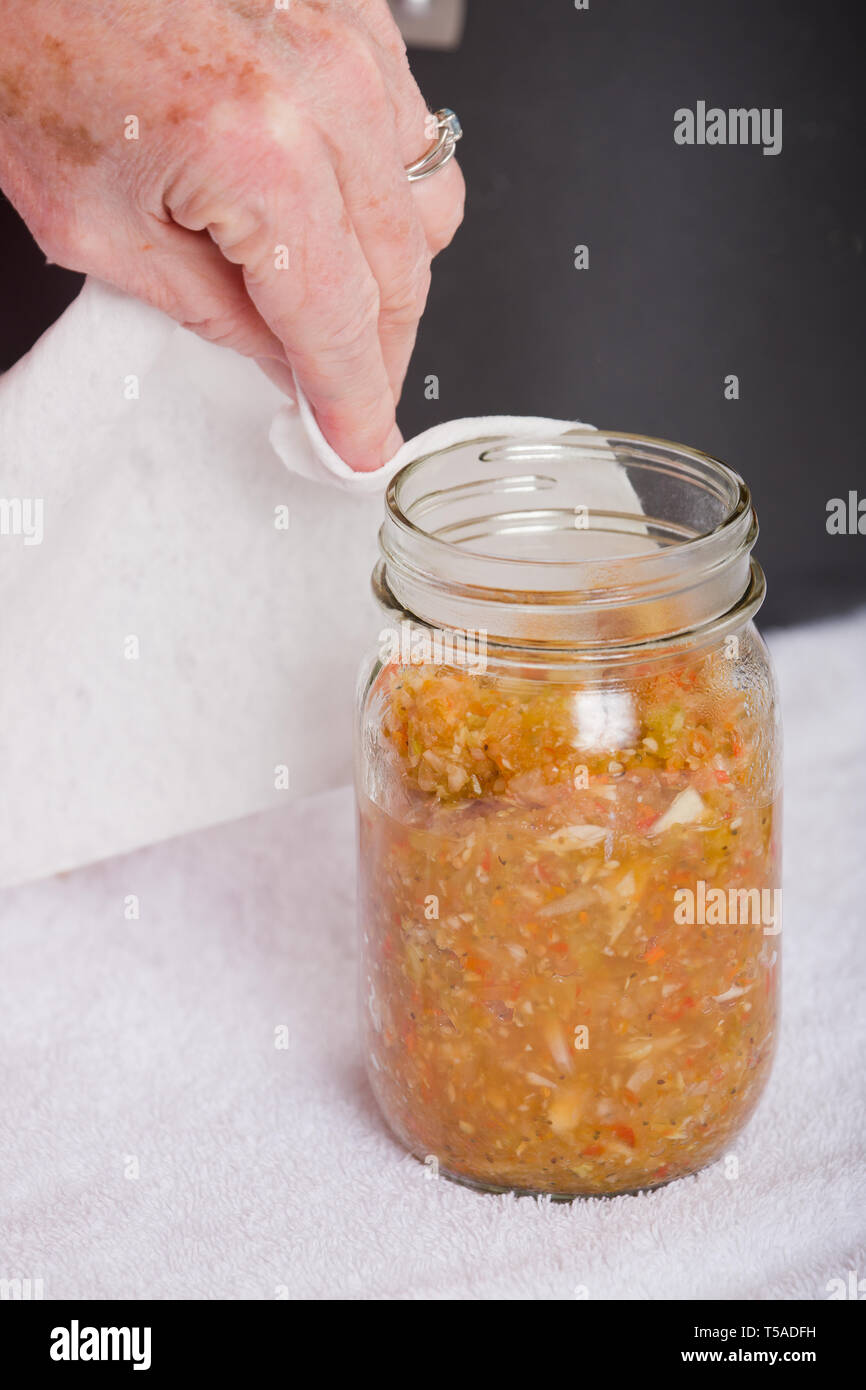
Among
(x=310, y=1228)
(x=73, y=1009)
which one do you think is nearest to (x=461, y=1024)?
(x=310, y=1228)

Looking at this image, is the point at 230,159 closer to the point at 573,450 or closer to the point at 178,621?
the point at 573,450

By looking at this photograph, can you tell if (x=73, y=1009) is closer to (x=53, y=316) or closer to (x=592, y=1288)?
(x=592, y=1288)

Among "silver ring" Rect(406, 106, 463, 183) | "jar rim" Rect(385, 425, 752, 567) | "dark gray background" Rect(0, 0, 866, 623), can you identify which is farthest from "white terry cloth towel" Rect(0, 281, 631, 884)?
"dark gray background" Rect(0, 0, 866, 623)

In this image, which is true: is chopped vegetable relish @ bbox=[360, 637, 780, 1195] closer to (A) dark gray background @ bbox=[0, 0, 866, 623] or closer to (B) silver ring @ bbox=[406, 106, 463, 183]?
(B) silver ring @ bbox=[406, 106, 463, 183]

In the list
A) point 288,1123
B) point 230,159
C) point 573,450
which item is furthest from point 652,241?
point 288,1123

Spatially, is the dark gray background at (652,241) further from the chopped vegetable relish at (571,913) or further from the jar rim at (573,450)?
the chopped vegetable relish at (571,913)
